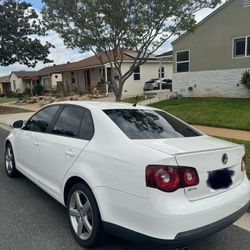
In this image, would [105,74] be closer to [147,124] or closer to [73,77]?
[73,77]

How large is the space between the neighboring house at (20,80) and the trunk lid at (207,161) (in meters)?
54.2

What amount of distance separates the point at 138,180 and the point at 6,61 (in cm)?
2294

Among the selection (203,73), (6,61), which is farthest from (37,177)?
(6,61)

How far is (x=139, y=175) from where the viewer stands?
2.97 m

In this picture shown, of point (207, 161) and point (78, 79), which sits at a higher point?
point (207, 161)

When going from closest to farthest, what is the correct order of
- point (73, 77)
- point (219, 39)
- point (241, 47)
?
point (241, 47)
point (219, 39)
point (73, 77)

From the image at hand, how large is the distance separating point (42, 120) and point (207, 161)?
2.86 meters

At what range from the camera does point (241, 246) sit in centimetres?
361

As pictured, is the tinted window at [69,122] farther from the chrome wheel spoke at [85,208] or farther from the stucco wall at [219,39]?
the stucco wall at [219,39]

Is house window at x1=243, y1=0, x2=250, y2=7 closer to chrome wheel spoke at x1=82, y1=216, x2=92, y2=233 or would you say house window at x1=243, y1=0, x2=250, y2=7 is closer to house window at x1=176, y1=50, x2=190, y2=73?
house window at x1=176, y1=50, x2=190, y2=73

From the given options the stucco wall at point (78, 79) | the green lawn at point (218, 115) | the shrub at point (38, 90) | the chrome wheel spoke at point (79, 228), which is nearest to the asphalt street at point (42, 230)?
the chrome wheel spoke at point (79, 228)

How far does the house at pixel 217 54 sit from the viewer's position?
17.9 meters

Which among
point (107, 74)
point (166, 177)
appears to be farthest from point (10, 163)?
point (107, 74)

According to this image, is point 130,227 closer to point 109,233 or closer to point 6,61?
point 109,233
